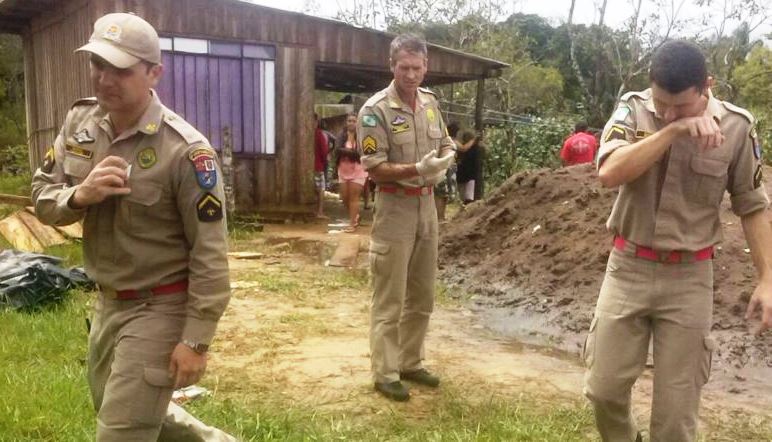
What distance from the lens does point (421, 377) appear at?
16.4 ft

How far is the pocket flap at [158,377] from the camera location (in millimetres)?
2635

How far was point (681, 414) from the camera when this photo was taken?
10.5 ft

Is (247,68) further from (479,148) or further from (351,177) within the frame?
(479,148)

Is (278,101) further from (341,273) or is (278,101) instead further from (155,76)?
(155,76)

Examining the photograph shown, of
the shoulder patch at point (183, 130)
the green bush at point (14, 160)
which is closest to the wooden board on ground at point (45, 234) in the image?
the shoulder patch at point (183, 130)

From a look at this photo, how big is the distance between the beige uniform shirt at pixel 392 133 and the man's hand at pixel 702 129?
1.90 meters

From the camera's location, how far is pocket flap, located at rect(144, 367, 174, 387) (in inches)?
104

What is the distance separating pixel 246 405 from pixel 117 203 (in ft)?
7.13

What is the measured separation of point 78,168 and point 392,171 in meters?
2.14

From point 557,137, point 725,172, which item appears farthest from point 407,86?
point 557,137

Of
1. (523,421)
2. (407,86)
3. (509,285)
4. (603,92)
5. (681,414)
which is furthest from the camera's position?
(603,92)

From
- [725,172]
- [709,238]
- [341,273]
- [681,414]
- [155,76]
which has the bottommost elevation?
[341,273]

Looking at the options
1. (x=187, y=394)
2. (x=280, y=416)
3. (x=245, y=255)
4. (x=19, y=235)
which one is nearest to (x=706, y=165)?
(x=280, y=416)

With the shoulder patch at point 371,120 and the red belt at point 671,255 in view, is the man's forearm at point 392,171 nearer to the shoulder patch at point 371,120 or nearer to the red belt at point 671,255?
the shoulder patch at point 371,120
